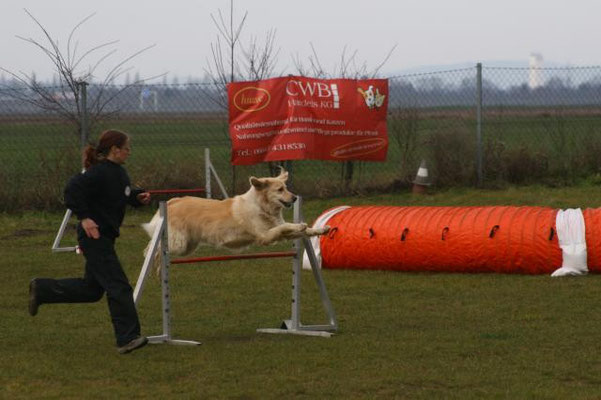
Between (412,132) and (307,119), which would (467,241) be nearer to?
(307,119)

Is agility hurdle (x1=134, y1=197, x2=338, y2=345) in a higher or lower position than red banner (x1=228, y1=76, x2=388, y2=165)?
lower

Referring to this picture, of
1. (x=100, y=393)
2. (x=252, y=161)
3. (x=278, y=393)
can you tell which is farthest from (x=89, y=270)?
(x=252, y=161)

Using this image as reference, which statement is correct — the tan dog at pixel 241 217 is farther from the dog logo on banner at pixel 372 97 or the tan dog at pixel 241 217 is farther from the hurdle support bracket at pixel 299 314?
the dog logo on banner at pixel 372 97

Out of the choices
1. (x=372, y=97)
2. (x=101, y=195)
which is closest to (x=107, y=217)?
(x=101, y=195)

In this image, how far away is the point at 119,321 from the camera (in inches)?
261

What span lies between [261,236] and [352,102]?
7.73 meters

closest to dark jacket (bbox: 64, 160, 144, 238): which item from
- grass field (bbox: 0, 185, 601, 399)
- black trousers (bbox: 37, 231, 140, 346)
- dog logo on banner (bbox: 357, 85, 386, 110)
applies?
black trousers (bbox: 37, 231, 140, 346)

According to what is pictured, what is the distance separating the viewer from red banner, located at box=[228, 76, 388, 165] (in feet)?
49.0

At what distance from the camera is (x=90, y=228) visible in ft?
21.3

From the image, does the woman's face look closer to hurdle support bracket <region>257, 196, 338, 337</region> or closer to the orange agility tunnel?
hurdle support bracket <region>257, 196, 338, 337</region>

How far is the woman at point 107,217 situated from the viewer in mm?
6531

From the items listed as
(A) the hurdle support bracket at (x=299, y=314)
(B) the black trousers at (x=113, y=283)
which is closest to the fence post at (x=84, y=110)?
(A) the hurdle support bracket at (x=299, y=314)

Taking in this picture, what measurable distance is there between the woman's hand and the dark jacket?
40 millimetres

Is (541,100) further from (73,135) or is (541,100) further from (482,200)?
(73,135)
